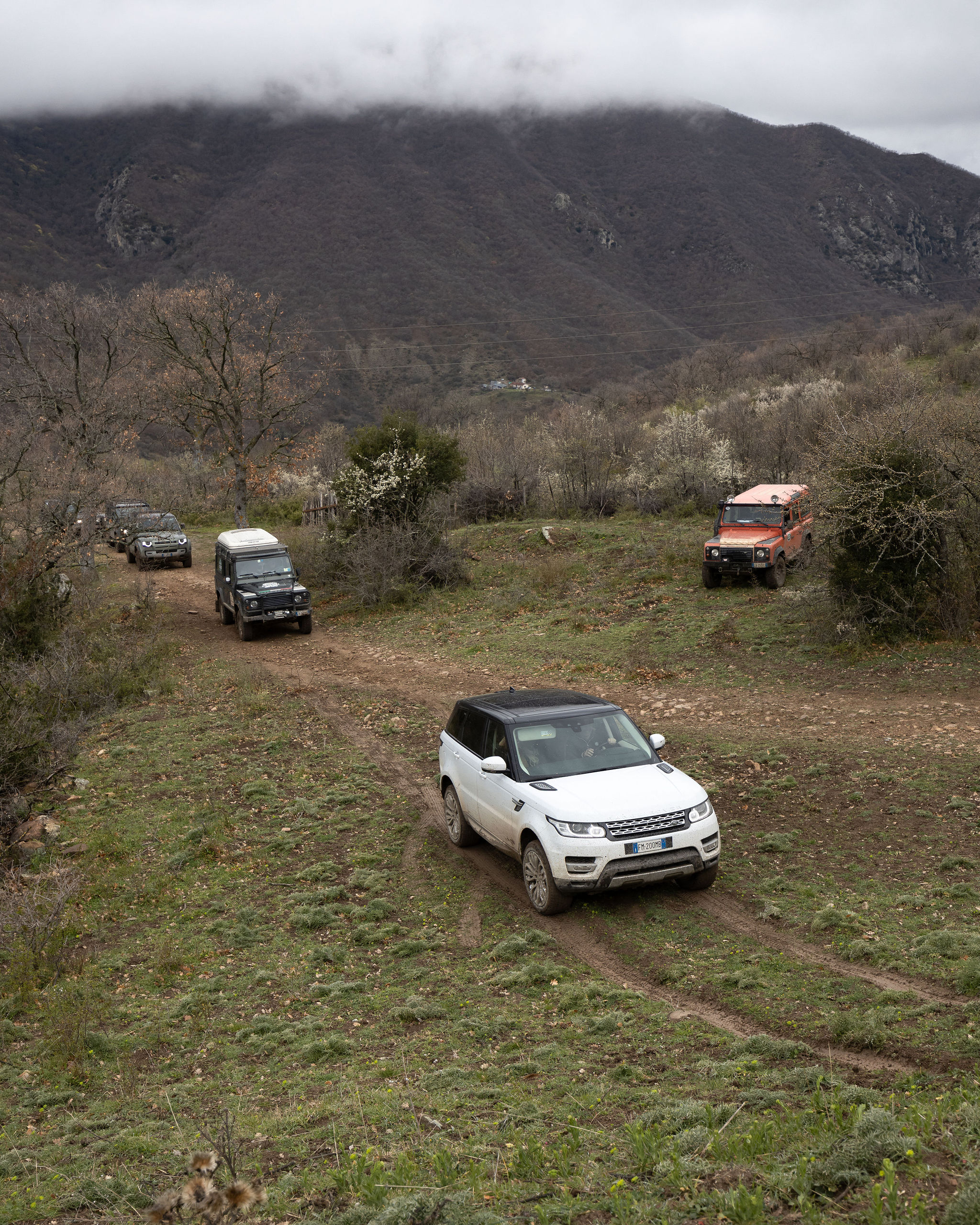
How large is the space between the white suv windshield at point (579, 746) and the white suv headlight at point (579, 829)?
29.7 inches

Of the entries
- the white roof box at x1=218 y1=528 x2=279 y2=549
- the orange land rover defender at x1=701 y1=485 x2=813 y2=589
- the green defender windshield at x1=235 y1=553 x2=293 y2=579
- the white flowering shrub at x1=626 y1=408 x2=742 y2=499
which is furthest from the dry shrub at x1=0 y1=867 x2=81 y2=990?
the white flowering shrub at x1=626 y1=408 x2=742 y2=499

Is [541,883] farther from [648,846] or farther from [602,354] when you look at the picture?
[602,354]

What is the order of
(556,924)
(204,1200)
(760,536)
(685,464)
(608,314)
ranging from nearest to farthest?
(204,1200) → (556,924) → (760,536) → (685,464) → (608,314)

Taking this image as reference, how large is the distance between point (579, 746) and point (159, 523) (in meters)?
28.1

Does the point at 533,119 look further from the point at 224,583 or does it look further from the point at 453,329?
the point at 224,583

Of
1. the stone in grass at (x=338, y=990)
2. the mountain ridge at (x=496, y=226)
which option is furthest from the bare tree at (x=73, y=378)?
the mountain ridge at (x=496, y=226)

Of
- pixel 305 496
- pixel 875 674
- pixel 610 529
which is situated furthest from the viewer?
pixel 305 496

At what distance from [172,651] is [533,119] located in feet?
441

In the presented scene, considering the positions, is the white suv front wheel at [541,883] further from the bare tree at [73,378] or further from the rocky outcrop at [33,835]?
the bare tree at [73,378]

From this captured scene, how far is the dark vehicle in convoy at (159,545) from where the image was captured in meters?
32.6

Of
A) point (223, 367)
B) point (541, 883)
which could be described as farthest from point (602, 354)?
point (541, 883)

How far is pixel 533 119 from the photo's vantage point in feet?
439

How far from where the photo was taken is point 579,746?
8.62m

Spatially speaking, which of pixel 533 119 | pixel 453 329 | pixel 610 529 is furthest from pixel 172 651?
pixel 533 119
